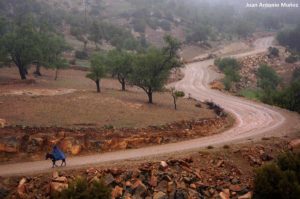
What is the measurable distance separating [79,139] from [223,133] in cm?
1554

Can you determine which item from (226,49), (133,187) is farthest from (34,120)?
(226,49)

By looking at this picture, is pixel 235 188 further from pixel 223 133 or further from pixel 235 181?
pixel 223 133

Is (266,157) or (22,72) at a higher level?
(22,72)

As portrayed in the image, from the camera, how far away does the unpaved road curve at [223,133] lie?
28656mm

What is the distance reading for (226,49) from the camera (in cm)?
12888

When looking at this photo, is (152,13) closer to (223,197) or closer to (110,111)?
(110,111)

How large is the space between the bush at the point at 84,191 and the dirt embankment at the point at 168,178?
1.85 meters

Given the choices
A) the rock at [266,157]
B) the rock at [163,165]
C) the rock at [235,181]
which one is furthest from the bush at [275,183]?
the rock at [163,165]

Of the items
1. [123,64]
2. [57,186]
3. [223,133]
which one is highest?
[123,64]

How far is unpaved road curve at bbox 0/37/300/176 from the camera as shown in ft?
94.0

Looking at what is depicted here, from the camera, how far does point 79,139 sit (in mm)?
32656

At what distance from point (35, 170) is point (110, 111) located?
50.5ft

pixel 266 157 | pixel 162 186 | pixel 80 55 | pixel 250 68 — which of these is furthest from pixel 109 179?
pixel 250 68

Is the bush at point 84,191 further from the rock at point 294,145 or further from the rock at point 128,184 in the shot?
the rock at point 294,145
